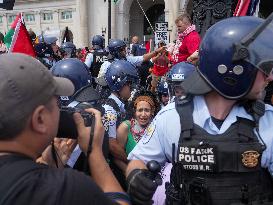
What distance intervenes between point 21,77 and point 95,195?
19.0 inches

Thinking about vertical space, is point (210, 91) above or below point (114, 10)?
below

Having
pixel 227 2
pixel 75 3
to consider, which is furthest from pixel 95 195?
pixel 75 3

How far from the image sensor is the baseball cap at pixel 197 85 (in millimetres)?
2076

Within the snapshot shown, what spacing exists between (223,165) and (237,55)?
0.55 metres

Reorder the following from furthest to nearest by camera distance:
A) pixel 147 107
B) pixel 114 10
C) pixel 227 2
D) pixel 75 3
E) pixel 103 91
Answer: pixel 75 3 < pixel 114 10 < pixel 103 91 < pixel 227 2 < pixel 147 107

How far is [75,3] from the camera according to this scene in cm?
4106

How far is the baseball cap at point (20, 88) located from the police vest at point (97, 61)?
7.35 metres

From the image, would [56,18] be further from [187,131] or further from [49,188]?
[49,188]

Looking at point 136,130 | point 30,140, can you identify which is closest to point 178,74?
point 136,130

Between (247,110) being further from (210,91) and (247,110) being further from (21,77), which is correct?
(21,77)

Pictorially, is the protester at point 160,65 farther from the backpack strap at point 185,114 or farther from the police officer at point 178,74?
the backpack strap at point 185,114

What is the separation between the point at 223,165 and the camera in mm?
1934

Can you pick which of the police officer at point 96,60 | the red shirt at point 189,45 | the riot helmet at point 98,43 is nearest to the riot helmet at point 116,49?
the police officer at point 96,60

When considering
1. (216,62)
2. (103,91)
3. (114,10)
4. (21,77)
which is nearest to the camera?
(21,77)
